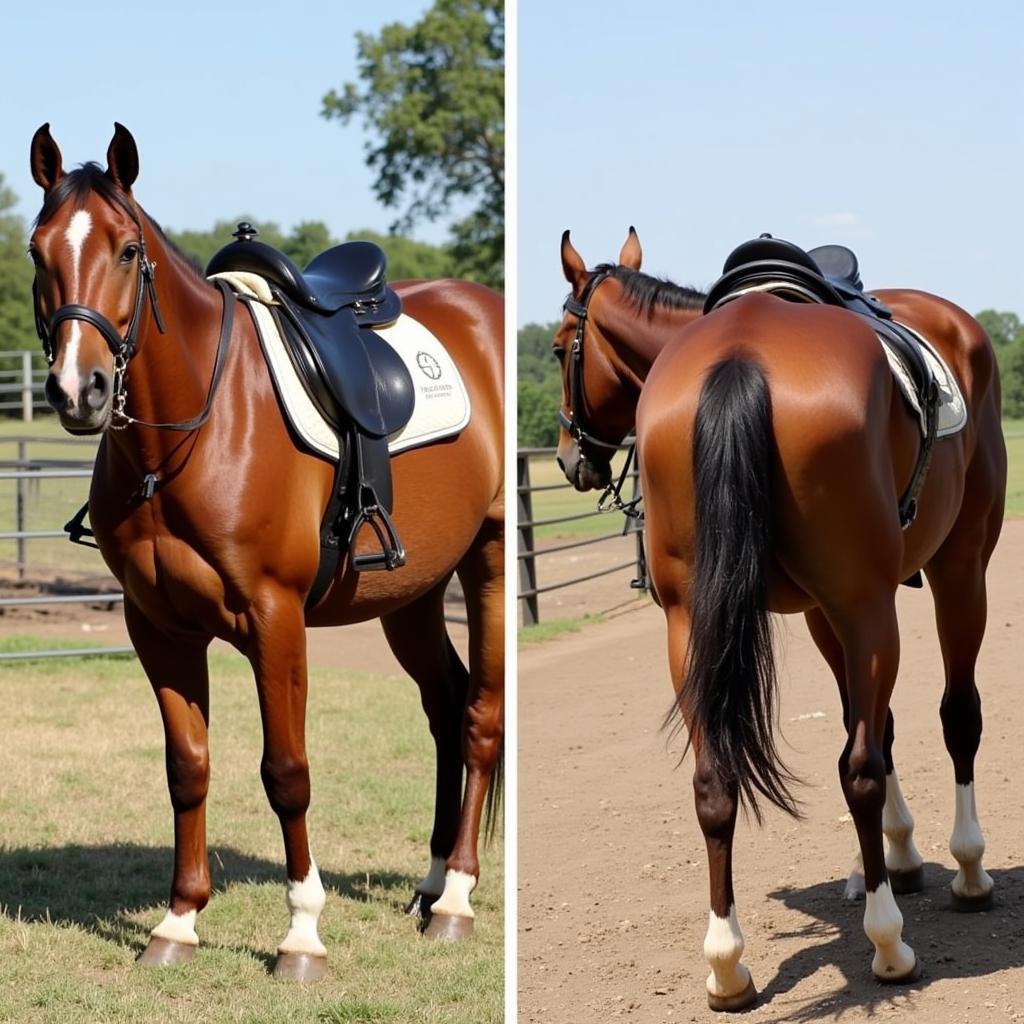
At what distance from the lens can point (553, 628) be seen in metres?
10.0

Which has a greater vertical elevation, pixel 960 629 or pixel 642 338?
pixel 642 338

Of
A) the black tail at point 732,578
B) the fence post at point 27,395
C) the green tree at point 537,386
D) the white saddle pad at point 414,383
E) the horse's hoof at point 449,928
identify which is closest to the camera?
the black tail at point 732,578

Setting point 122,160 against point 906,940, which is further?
point 906,940

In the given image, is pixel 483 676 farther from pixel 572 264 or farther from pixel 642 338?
pixel 572 264

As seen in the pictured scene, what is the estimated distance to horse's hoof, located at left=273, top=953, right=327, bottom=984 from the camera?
153 inches

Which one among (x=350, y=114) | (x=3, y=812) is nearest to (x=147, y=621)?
(x=3, y=812)

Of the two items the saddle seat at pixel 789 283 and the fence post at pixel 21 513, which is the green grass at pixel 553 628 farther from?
the saddle seat at pixel 789 283

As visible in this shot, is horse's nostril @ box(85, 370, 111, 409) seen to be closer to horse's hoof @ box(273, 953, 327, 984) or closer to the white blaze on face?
the white blaze on face

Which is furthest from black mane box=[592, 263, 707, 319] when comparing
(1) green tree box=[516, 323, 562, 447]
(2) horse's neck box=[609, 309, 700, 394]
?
(1) green tree box=[516, 323, 562, 447]

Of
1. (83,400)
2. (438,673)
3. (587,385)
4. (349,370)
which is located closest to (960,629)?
(587,385)

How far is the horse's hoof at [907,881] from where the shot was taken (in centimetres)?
443

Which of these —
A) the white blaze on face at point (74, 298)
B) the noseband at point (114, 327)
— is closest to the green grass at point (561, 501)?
the noseband at point (114, 327)

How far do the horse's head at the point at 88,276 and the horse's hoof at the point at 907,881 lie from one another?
285 cm

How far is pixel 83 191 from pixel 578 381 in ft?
6.29
